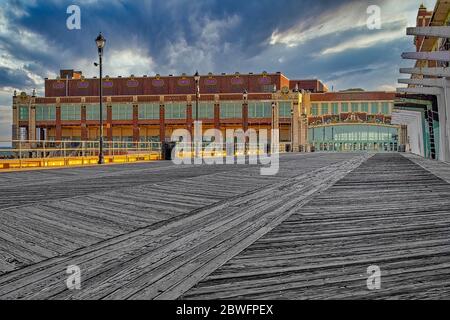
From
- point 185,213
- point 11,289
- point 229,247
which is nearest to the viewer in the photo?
point 11,289

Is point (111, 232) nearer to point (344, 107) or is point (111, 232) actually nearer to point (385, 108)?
point (344, 107)

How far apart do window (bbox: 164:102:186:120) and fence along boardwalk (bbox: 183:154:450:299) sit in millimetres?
80523

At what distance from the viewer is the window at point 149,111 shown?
87.8 m

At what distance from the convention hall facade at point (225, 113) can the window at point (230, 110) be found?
0.18 metres

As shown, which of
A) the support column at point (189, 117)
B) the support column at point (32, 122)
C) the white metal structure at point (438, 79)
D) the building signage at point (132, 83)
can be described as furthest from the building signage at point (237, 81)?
the white metal structure at point (438, 79)

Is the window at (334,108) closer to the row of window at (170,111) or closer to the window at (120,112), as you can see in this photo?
the row of window at (170,111)

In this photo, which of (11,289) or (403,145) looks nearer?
(11,289)

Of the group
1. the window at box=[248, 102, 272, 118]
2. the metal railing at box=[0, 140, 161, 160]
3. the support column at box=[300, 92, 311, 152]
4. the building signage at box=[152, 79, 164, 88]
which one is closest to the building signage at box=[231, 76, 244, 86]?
the window at box=[248, 102, 272, 118]

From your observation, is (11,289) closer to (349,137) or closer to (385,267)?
(385,267)

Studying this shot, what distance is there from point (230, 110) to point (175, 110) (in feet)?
33.5

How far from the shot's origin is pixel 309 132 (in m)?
91.6
